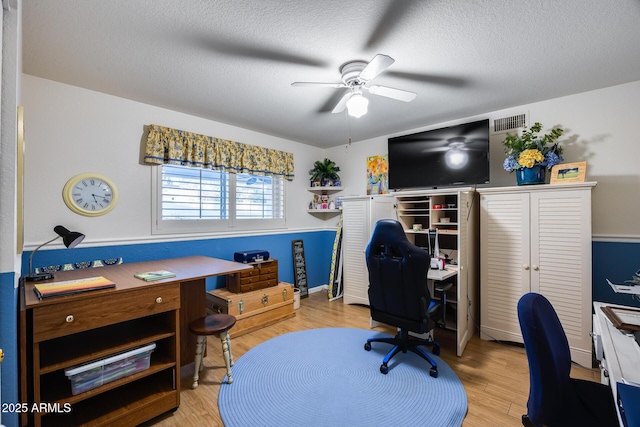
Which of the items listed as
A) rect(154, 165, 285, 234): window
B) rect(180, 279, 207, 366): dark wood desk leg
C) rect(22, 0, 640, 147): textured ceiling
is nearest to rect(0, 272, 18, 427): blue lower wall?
rect(180, 279, 207, 366): dark wood desk leg

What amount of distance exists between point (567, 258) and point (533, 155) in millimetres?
972

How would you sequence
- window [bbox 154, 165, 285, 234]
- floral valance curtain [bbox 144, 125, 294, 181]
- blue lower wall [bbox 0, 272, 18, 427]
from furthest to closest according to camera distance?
window [bbox 154, 165, 285, 234] → floral valance curtain [bbox 144, 125, 294, 181] → blue lower wall [bbox 0, 272, 18, 427]

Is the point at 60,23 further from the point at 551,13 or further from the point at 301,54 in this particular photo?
the point at 551,13

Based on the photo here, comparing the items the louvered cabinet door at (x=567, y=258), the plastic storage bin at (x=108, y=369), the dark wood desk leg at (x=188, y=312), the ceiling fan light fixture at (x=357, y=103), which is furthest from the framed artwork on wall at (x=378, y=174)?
the plastic storage bin at (x=108, y=369)

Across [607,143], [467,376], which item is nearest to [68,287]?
[467,376]

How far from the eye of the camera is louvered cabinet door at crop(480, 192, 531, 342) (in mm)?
2688

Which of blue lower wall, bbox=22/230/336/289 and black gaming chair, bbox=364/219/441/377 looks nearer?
black gaming chair, bbox=364/219/441/377

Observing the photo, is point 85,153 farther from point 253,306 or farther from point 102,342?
point 253,306

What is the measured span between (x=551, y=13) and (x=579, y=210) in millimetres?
1655

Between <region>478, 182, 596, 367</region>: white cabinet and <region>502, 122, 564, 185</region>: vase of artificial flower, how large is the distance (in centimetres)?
15

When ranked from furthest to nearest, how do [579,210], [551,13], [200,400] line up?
[579,210] < [200,400] < [551,13]

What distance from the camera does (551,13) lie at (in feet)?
5.25

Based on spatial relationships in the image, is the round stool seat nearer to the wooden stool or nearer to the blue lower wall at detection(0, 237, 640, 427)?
the wooden stool

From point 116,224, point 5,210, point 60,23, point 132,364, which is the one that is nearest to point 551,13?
point 5,210
